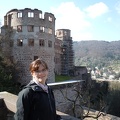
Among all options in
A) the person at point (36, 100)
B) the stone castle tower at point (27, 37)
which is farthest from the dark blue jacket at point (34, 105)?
the stone castle tower at point (27, 37)

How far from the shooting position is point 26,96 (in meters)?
2.61

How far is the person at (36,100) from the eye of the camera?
102 inches

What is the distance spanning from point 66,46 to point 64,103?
2087cm

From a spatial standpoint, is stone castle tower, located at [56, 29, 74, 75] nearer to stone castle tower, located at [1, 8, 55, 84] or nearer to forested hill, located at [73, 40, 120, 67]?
stone castle tower, located at [1, 8, 55, 84]

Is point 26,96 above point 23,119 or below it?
Result: above

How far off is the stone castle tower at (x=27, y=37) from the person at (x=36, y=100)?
2238 cm

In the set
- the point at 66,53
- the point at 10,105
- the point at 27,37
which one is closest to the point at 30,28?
the point at 27,37

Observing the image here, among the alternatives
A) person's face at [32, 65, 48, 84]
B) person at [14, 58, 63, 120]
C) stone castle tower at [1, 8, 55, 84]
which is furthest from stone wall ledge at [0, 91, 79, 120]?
stone castle tower at [1, 8, 55, 84]

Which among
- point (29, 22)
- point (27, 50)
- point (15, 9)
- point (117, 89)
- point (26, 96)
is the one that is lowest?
point (117, 89)

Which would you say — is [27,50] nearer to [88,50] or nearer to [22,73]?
[22,73]

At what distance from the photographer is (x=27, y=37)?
2500 centimetres

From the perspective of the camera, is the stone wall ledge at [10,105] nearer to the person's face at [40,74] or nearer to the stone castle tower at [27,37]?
the person's face at [40,74]

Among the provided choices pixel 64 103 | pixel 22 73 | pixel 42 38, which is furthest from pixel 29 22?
pixel 64 103

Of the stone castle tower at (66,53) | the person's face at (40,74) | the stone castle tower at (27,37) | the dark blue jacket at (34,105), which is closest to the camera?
the dark blue jacket at (34,105)
